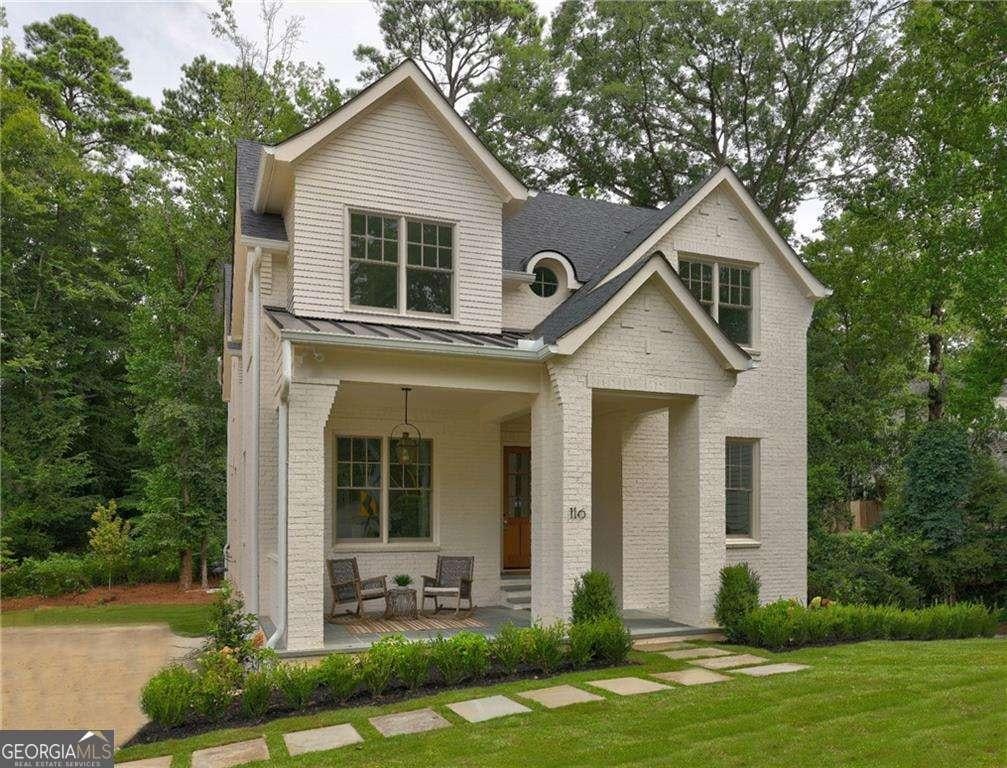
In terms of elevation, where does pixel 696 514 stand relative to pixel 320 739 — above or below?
above

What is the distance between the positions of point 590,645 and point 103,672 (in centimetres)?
695

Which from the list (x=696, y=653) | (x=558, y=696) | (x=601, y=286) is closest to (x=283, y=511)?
(x=558, y=696)

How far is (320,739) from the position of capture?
22.3 ft

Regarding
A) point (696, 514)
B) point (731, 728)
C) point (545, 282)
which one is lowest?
point (731, 728)

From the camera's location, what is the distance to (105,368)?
2798 centimetres

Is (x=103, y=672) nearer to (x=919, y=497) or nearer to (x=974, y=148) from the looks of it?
(x=919, y=497)

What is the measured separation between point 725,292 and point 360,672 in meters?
9.53

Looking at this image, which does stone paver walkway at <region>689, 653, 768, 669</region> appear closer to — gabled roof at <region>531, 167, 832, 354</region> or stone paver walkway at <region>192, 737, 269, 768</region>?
gabled roof at <region>531, 167, 832, 354</region>

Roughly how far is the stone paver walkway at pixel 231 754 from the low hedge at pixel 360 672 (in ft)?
2.63

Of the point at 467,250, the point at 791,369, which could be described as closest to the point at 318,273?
the point at 467,250

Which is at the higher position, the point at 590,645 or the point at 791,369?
the point at 791,369

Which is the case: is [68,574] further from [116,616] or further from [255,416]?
[255,416]

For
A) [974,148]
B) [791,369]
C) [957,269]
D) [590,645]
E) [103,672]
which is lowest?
[103,672]

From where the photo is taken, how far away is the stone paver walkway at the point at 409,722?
6.95 metres
